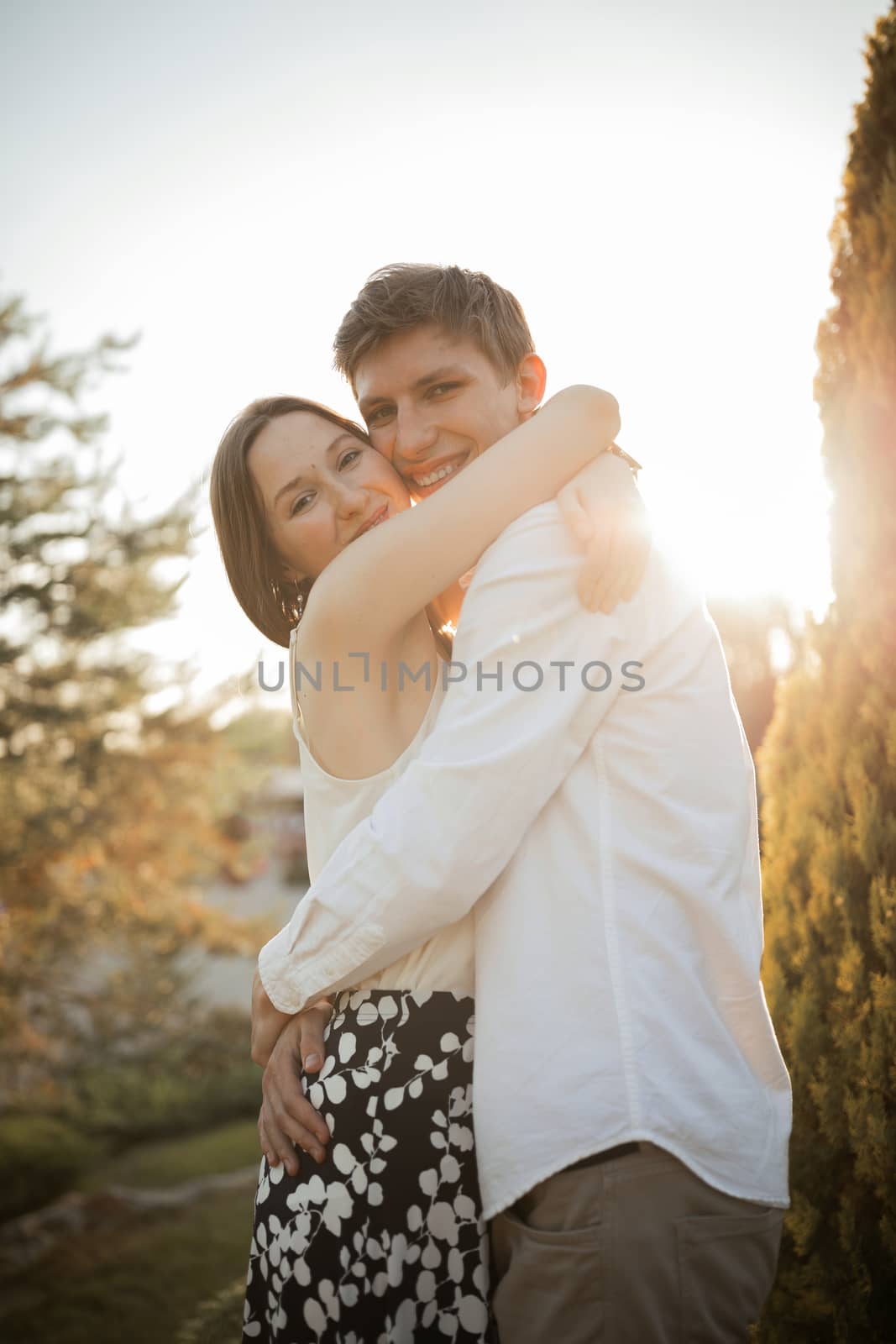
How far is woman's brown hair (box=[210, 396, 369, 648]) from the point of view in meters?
2.20

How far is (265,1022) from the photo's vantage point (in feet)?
5.53

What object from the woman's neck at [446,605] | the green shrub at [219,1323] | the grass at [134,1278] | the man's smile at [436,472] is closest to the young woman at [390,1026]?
the woman's neck at [446,605]

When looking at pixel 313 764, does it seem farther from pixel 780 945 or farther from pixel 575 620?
Answer: pixel 780 945

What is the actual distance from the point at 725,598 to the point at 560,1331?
7483 mm

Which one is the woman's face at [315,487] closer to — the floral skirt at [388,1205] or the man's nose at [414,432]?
the man's nose at [414,432]

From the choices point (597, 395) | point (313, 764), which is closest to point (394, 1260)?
point (313, 764)

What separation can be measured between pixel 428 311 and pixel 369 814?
1208 millimetres

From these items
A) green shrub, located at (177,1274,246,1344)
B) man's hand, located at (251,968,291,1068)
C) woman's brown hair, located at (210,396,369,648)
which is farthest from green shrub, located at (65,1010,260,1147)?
man's hand, located at (251,968,291,1068)

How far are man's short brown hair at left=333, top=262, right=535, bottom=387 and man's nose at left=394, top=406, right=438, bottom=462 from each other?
0.58 ft

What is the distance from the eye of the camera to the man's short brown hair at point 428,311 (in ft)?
7.14

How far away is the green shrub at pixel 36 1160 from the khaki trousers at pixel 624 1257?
762 cm

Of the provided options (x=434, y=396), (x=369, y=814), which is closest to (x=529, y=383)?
(x=434, y=396)

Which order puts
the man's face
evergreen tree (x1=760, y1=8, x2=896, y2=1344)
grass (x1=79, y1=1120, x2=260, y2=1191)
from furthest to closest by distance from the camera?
grass (x1=79, y1=1120, x2=260, y2=1191), the man's face, evergreen tree (x1=760, y1=8, x2=896, y2=1344)

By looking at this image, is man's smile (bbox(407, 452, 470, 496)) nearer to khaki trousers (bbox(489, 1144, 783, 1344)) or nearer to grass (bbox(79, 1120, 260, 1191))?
khaki trousers (bbox(489, 1144, 783, 1344))
